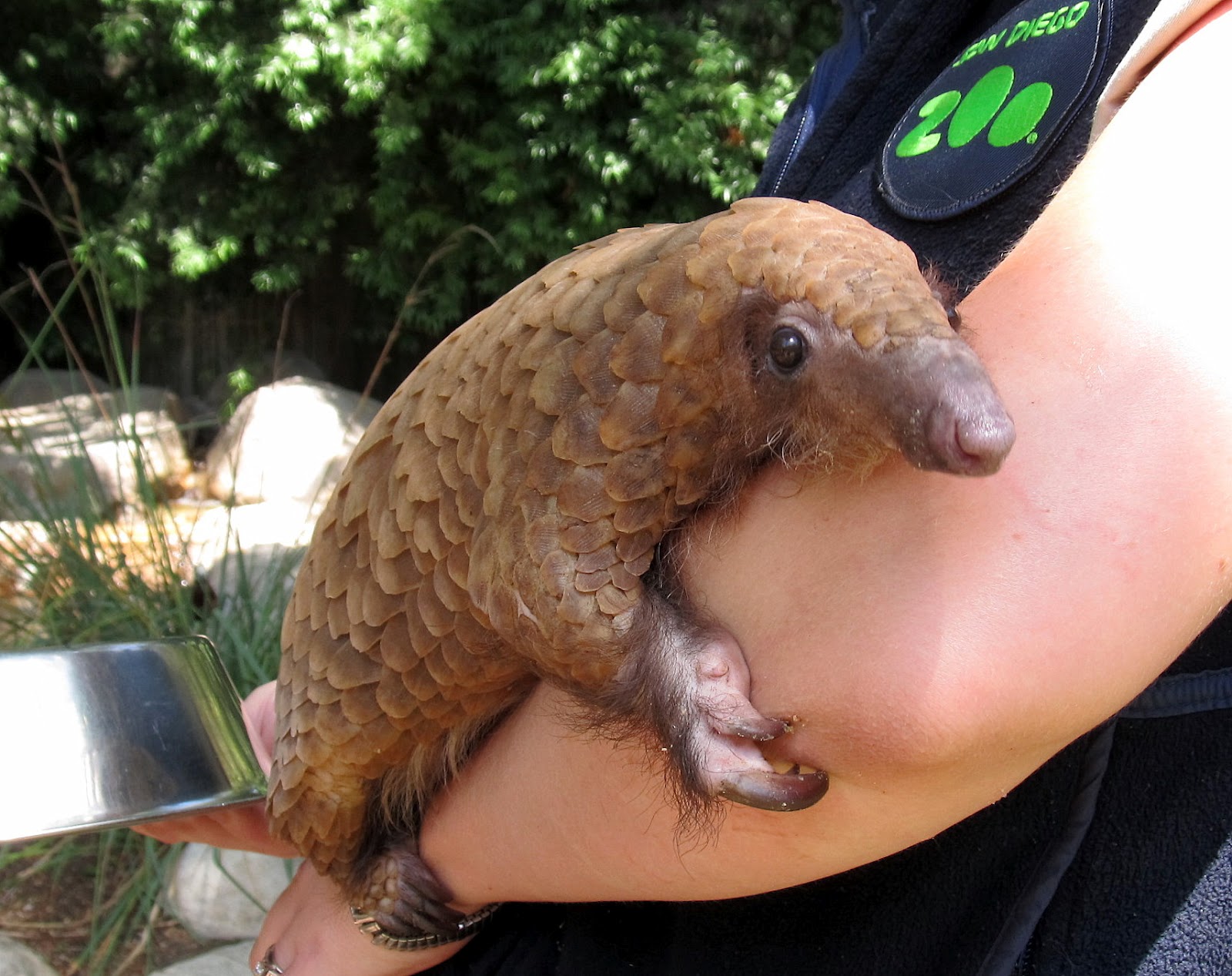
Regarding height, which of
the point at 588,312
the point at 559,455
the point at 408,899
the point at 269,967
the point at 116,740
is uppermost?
the point at 588,312

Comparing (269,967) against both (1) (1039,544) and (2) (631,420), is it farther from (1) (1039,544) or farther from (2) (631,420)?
(1) (1039,544)

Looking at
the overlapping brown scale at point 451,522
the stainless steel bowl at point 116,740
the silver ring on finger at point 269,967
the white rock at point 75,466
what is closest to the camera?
the overlapping brown scale at point 451,522

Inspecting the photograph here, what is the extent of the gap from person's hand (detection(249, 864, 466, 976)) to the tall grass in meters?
1.47

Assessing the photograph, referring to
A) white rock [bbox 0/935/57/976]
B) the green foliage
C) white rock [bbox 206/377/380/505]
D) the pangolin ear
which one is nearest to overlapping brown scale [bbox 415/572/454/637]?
the pangolin ear

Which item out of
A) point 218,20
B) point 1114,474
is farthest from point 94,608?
point 218,20

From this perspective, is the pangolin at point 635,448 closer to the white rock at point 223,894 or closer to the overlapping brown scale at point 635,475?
the overlapping brown scale at point 635,475

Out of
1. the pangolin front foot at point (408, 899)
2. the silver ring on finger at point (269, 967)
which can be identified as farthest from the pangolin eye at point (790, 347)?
the silver ring on finger at point (269, 967)

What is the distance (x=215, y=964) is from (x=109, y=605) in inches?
37.9

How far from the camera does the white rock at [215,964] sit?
2.47m

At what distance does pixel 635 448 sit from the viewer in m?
0.81

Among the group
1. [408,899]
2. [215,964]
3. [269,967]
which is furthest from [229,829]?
[215,964]

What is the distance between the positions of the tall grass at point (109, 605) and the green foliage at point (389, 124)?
4.61ft

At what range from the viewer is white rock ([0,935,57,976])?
7.85ft

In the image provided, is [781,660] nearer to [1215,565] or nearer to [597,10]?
[1215,565]
